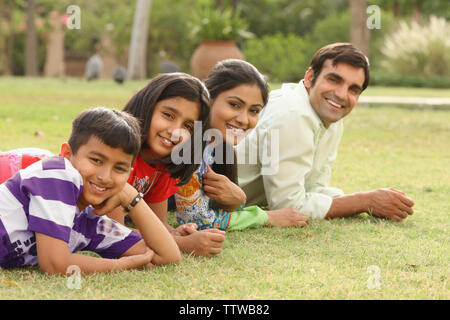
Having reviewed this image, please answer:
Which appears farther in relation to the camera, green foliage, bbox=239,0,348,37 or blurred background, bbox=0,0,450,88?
green foliage, bbox=239,0,348,37

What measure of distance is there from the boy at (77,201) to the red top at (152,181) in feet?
1.41

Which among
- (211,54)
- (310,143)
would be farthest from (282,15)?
(310,143)

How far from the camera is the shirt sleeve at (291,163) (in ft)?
12.5

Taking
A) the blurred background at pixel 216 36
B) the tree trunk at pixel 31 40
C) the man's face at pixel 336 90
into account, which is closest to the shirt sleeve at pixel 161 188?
the man's face at pixel 336 90

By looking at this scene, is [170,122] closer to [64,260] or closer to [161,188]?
[161,188]

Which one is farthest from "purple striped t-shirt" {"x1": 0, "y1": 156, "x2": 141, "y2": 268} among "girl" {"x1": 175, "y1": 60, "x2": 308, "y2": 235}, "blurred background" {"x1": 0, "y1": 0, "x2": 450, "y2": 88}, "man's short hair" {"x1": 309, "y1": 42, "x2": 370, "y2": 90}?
"blurred background" {"x1": 0, "y1": 0, "x2": 450, "y2": 88}

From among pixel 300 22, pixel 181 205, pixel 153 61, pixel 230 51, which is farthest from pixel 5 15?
pixel 181 205

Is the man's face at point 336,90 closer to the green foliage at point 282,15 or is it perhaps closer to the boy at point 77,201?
the boy at point 77,201

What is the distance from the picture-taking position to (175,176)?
10.4 feet

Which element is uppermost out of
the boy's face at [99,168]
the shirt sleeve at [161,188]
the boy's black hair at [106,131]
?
the boy's black hair at [106,131]

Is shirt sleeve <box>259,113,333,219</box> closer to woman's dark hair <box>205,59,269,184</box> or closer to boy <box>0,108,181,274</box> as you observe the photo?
woman's dark hair <box>205,59,269,184</box>

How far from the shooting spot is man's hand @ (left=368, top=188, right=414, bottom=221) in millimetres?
3833

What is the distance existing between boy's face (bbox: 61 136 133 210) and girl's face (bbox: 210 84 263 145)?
37.6 inches
